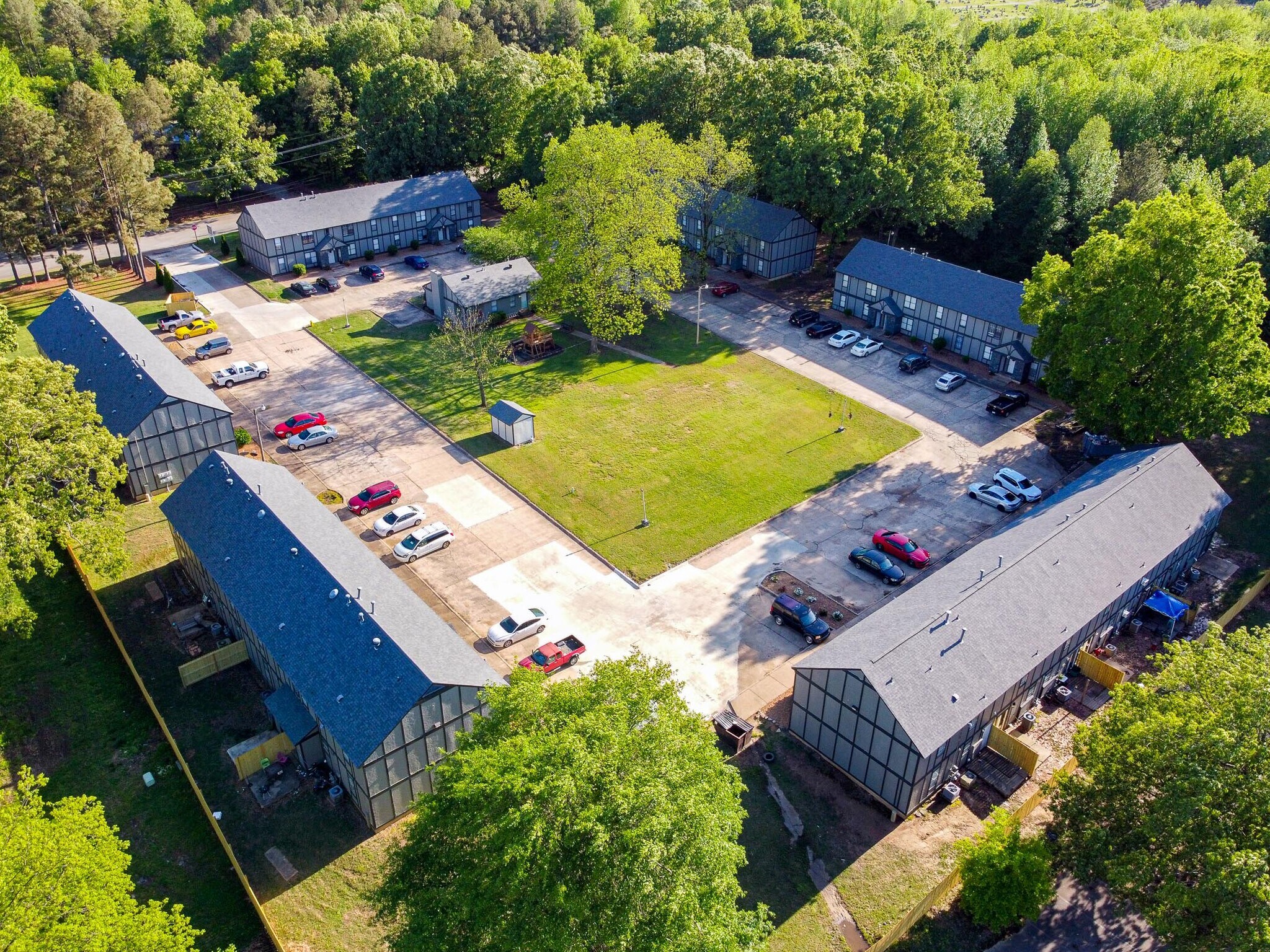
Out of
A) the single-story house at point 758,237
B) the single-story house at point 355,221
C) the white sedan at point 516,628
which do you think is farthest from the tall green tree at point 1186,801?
the single-story house at point 355,221

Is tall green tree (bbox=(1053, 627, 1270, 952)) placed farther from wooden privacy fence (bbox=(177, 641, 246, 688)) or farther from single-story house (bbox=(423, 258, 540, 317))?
single-story house (bbox=(423, 258, 540, 317))

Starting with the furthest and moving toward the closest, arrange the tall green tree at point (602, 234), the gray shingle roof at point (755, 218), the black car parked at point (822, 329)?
the gray shingle roof at point (755, 218)
the black car parked at point (822, 329)
the tall green tree at point (602, 234)

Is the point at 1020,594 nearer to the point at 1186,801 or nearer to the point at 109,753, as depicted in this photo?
the point at 1186,801

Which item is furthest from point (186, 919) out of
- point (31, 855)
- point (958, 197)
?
point (958, 197)

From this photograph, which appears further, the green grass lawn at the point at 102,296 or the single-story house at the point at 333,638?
the green grass lawn at the point at 102,296

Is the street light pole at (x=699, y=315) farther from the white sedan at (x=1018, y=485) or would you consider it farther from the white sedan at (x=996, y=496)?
the white sedan at (x=1018, y=485)

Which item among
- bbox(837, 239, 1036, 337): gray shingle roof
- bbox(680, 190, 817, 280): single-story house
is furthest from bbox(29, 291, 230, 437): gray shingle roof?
bbox(837, 239, 1036, 337): gray shingle roof

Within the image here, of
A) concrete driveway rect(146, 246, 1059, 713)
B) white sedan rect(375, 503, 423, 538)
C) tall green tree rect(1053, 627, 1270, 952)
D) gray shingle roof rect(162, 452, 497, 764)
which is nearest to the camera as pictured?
tall green tree rect(1053, 627, 1270, 952)

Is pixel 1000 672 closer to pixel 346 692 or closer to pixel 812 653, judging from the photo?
pixel 812 653
